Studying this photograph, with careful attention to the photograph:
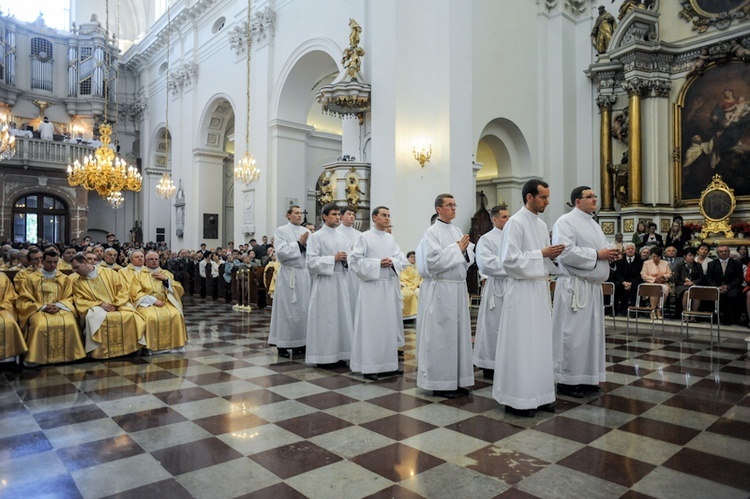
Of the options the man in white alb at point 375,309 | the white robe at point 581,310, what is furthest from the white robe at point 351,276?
the white robe at point 581,310

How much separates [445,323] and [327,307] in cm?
171

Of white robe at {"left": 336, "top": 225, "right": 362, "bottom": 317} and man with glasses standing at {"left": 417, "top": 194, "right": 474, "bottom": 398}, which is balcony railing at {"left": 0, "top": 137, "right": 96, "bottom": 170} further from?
man with glasses standing at {"left": 417, "top": 194, "right": 474, "bottom": 398}

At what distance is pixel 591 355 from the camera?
4863mm

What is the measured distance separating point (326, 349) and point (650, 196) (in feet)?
33.6

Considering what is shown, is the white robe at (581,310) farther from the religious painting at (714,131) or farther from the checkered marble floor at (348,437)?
the religious painting at (714,131)

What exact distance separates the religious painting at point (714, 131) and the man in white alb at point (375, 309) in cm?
1003

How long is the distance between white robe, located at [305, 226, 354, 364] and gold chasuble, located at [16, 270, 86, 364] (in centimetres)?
274

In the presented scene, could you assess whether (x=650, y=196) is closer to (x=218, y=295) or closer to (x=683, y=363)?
(x=683, y=363)

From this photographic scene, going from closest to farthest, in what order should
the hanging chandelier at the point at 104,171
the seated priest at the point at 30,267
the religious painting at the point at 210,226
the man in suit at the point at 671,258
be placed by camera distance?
the seated priest at the point at 30,267
the man in suit at the point at 671,258
the hanging chandelier at the point at 104,171
the religious painting at the point at 210,226

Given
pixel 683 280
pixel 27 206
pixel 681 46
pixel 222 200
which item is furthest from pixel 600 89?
pixel 27 206

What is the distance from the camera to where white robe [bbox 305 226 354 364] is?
19.5 ft

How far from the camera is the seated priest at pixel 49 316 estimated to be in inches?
235

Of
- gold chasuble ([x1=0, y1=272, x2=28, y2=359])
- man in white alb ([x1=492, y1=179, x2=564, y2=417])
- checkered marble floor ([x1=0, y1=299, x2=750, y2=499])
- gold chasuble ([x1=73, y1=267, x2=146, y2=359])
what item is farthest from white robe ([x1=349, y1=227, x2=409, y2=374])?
gold chasuble ([x1=0, y1=272, x2=28, y2=359])

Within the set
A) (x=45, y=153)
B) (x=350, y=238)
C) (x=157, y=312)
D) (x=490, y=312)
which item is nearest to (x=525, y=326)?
(x=490, y=312)
